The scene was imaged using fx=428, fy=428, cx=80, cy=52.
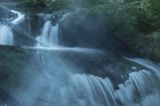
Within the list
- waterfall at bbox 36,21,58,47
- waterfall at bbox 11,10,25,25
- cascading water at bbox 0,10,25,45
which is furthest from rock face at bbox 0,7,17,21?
waterfall at bbox 36,21,58,47

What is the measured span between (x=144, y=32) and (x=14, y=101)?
6.52m

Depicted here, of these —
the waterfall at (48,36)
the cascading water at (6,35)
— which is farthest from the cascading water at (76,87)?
the cascading water at (6,35)

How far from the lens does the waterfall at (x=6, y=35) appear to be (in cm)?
1435

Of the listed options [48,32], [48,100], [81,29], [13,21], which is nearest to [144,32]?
[81,29]

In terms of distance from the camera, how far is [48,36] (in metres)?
15.0

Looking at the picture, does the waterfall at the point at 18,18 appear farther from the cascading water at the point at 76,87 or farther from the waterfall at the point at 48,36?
the cascading water at the point at 76,87

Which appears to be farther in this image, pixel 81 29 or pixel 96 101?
pixel 81 29

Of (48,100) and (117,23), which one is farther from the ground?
(117,23)

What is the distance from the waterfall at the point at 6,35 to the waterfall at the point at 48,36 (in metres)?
0.94

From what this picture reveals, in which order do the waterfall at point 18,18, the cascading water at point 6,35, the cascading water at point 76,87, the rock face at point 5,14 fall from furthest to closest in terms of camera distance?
the rock face at point 5,14, the waterfall at point 18,18, the cascading water at point 6,35, the cascading water at point 76,87

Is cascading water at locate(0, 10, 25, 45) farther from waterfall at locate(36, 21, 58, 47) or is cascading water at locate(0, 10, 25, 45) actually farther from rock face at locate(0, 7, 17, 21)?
waterfall at locate(36, 21, 58, 47)

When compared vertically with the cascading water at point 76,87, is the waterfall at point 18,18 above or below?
above

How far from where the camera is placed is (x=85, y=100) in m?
11.2

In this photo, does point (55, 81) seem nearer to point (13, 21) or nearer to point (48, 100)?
point (48, 100)
